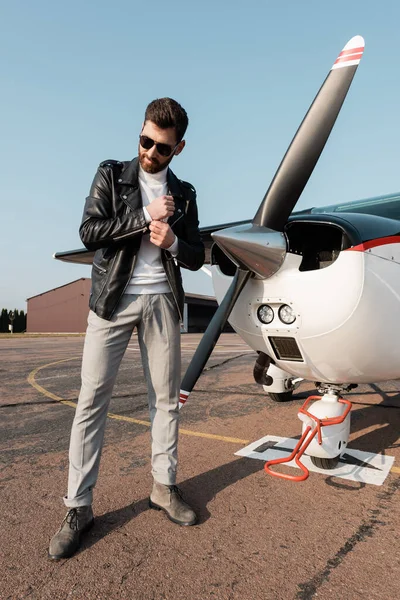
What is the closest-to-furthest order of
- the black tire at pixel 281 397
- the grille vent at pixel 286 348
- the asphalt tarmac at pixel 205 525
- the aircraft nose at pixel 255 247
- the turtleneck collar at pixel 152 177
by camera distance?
1. the asphalt tarmac at pixel 205 525
2. the turtleneck collar at pixel 152 177
3. the aircraft nose at pixel 255 247
4. the grille vent at pixel 286 348
5. the black tire at pixel 281 397

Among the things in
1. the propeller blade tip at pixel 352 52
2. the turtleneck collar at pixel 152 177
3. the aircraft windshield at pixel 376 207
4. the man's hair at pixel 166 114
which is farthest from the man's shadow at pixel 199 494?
the propeller blade tip at pixel 352 52

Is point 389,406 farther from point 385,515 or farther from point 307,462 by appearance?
point 385,515

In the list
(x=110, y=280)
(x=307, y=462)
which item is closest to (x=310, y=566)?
(x=307, y=462)

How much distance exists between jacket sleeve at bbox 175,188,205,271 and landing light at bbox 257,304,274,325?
2.59ft

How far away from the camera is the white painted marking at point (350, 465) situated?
2.97m

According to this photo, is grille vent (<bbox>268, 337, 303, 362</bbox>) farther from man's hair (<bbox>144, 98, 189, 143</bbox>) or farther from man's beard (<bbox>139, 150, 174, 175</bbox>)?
man's hair (<bbox>144, 98, 189, 143</bbox>)

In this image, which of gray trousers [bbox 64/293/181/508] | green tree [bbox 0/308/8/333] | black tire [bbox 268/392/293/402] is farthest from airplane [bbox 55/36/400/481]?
green tree [bbox 0/308/8/333]

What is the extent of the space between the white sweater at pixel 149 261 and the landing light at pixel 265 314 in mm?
938

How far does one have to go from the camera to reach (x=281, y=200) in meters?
2.99

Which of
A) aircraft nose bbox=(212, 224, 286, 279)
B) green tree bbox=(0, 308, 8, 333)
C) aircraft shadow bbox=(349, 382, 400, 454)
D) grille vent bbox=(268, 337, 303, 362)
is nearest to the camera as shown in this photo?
aircraft nose bbox=(212, 224, 286, 279)

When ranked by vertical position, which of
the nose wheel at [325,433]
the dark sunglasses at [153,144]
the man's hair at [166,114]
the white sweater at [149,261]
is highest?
the man's hair at [166,114]

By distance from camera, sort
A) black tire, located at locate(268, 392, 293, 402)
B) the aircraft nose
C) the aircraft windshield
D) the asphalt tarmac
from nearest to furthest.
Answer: the asphalt tarmac < the aircraft nose < the aircraft windshield < black tire, located at locate(268, 392, 293, 402)

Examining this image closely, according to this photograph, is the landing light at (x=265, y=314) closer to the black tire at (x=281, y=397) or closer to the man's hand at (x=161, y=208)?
the man's hand at (x=161, y=208)

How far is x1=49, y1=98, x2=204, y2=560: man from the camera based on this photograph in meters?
2.17
